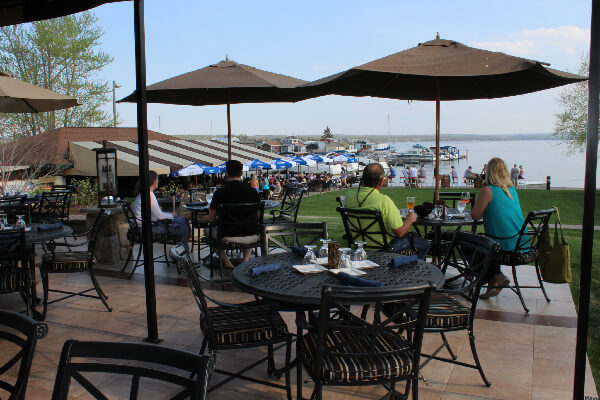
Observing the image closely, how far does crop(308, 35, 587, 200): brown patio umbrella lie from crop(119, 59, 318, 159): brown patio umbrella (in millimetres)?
741

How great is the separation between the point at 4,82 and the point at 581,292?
6.23 metres

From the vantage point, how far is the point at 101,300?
15.1 feet

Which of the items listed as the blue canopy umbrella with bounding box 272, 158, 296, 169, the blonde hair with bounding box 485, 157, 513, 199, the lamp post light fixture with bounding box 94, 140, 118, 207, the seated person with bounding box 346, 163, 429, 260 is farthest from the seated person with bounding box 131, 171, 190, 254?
the blue canopy umbrella with bounding box 272, 158, 296, 169

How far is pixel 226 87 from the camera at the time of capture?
5602mm

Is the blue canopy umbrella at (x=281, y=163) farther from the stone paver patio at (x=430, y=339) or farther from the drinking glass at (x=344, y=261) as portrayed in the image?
the drinking glass at (x=344, y=261)

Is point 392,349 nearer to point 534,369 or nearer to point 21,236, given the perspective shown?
point 534,369

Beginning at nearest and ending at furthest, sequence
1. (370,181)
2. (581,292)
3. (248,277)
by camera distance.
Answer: (581,292) → (248,277) → (370,181)

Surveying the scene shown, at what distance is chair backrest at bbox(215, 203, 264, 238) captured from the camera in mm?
5250

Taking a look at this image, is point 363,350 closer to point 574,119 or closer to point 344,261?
point 344,261

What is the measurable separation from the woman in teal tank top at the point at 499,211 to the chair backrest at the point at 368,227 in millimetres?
1078

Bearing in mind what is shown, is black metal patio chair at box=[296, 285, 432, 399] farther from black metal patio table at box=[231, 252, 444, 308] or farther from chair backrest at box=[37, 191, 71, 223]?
chair backrest at box=[37, 191, 71, 223]

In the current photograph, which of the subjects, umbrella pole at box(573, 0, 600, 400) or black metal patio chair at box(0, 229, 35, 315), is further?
black metal patio chair at box(0, 229, 35, 315)

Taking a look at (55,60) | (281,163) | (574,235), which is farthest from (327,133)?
(574,235)

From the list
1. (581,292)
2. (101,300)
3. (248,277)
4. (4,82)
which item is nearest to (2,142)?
(4,82)
